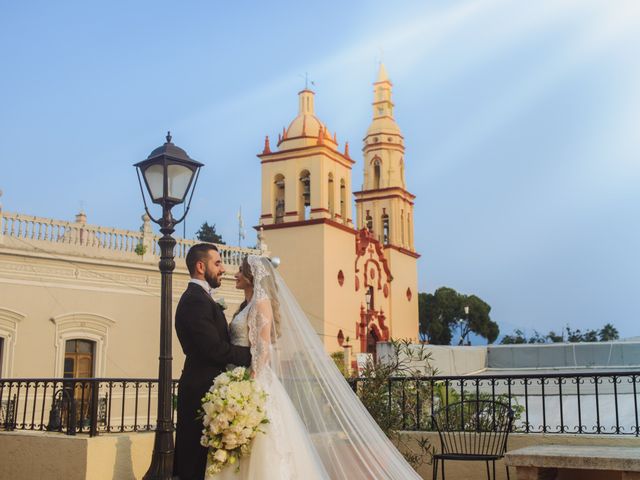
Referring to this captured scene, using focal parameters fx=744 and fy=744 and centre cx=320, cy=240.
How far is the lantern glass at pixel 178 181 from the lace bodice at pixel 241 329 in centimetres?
137

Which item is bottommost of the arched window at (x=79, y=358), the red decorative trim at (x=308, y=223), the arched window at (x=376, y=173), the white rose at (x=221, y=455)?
the white rose at (x=221, y=455)

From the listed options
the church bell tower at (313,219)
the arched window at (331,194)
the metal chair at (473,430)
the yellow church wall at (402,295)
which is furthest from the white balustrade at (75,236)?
the yellow church wall at (402,295)

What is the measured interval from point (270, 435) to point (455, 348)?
13.5 m

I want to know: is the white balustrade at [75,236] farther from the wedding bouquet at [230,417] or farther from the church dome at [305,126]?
the wedding bouquet at [230,417]

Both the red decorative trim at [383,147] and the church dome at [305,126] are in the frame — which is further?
the red decorative trim at [383,147]

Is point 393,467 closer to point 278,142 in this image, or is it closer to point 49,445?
point 49,445

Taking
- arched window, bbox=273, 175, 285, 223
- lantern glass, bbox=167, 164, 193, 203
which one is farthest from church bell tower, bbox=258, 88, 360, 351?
lantern glass, bbox=167, 164, 193, 203

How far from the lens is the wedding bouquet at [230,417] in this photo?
4492 millimetres

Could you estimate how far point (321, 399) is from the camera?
212 inches

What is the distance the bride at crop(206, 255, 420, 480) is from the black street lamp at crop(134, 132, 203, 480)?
80 centimetres

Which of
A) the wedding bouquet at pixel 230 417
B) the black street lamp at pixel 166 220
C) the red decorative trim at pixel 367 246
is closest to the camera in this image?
the wedding bouquet at pixel 230 417

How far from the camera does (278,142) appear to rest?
1244 inches

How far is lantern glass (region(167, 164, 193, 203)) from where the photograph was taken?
584 cm

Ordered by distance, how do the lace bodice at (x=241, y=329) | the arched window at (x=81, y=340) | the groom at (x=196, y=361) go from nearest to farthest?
1. the groom at (x=196, y=361)
2. the lace bodice at (x=241, y=329)
3. the arched window at (x=81, y=340)
